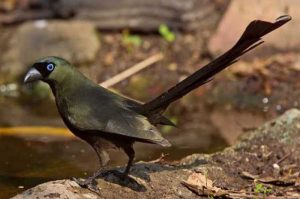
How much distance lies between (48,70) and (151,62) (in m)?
4.23

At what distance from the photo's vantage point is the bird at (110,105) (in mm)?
4023

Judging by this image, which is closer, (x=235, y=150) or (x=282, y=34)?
(x=235, y=150)

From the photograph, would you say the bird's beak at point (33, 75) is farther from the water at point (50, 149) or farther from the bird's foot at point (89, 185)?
the water at point (50, 149)

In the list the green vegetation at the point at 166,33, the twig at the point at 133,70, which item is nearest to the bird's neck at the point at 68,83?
the twig at the point at 133,70

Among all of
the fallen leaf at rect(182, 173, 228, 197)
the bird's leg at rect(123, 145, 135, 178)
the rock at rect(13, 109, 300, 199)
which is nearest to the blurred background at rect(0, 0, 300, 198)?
the rock at rect(13, 109, 300, 199)

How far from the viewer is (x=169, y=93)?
4160 millimetres

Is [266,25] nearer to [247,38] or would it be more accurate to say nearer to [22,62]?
[247,38]

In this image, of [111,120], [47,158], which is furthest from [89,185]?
[47,158]

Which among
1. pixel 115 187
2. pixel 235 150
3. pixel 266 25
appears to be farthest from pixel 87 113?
pixel 235 150

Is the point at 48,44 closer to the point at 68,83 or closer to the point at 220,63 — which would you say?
the point at 68,83

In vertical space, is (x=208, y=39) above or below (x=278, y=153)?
above

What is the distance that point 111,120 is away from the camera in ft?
13.5

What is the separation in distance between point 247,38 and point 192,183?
37.6 inches

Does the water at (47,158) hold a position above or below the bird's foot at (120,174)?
above
